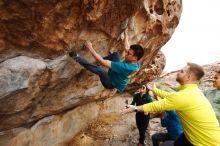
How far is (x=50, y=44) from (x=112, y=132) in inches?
201

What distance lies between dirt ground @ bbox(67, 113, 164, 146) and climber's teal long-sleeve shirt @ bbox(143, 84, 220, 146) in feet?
14.5

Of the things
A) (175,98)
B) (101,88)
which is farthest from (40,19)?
(101,88)

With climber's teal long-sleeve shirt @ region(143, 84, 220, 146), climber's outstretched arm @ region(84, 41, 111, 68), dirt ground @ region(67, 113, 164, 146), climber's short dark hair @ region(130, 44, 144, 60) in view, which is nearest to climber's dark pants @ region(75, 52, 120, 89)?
climber's outstretched arm @ region(84, 41, 111, 68)

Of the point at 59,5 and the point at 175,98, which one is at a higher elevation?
the point at 59,5

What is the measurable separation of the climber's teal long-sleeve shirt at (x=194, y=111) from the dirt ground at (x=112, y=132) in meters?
4.42

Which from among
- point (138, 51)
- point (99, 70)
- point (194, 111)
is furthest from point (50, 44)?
point (194, 111)

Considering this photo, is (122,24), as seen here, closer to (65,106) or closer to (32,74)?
(32,74)

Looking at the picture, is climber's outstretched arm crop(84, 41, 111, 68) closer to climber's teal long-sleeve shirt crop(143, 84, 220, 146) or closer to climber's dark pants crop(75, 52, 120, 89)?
climber's dark pants crop(75, 52, 120, 89)

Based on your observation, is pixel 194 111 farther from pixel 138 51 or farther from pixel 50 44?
pixel 50 44

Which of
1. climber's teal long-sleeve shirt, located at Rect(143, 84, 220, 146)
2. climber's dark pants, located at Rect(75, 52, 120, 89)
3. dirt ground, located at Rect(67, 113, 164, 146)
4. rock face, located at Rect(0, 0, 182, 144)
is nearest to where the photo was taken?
Result: climber's teal long-sleeve shirt, located at Rect(143, 84, 220, 146)

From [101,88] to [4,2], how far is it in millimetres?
4339

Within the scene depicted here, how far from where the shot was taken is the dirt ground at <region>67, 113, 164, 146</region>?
8.91 meters

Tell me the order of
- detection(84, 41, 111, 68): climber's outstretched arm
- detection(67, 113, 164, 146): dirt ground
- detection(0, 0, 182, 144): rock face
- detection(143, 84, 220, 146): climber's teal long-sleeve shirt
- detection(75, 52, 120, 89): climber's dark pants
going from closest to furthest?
detection(143, 84, 220, 146): climber's teal long-sleeve shirt < detection(0, 0, 182, 144): rock face < detection(84, 41, 111, 68): climber's outstretched arm < detection(75, 52, 120, 89): climber's dark pants < detection(67, 113, 164, 146): dirt ground

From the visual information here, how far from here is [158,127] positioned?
34.3 feet
